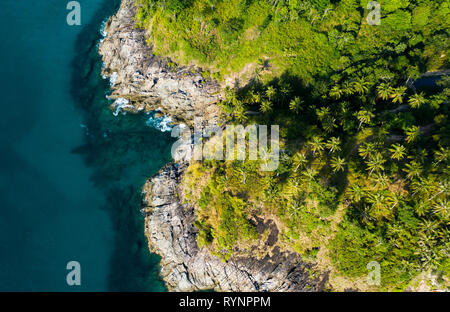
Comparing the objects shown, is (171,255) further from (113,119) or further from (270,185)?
(113,119)

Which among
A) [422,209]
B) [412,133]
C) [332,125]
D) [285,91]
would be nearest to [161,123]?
[285,91]

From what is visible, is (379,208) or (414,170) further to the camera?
(379,208)

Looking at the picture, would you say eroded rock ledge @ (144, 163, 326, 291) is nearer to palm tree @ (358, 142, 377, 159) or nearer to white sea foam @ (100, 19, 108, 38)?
palm tree @ (358, 142, 377, 159)

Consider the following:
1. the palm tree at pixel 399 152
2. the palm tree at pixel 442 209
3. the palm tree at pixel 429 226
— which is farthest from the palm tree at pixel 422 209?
the palm tree at pixel 399 152

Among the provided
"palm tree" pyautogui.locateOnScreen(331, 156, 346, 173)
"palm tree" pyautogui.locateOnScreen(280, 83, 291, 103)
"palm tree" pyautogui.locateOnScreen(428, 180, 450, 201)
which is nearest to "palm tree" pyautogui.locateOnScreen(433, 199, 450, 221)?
"palm tree" pyautogui.locateOnScreen(428, 180, 450, 201)

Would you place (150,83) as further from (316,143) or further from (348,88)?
(348,88)

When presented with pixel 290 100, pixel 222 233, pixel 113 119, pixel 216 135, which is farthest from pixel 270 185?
pixel 113 119
